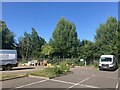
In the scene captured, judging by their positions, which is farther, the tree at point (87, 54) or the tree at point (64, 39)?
the tree at point (64, 39)

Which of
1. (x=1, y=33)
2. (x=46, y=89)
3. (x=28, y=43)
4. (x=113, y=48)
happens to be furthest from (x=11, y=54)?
(x=28, y=43)

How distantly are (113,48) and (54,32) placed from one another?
15780 millimetres

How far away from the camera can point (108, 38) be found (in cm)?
5712

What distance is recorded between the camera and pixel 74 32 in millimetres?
62062

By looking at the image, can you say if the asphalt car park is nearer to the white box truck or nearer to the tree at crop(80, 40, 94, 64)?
the white box truck

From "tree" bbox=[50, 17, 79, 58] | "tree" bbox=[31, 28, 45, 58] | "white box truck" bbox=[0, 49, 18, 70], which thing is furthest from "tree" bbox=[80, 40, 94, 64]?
"tree" bbox=[31, 28, 45, 58]

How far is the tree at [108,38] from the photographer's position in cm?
5215

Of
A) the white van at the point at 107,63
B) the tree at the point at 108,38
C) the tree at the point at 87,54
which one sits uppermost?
the tree at the point at 108,38

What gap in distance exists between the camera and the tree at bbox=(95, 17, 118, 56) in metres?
52.1

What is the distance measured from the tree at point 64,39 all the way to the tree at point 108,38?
6.20 meters

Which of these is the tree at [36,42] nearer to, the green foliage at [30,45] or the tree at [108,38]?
the green foliage at [30,45]

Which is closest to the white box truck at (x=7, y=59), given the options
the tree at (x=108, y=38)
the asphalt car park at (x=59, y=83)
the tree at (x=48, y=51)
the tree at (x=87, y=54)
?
the asphalt car park at (x=59, y=83)

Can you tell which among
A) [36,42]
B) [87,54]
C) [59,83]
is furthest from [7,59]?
[36,42]

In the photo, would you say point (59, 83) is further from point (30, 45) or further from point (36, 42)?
point (36, 42)
